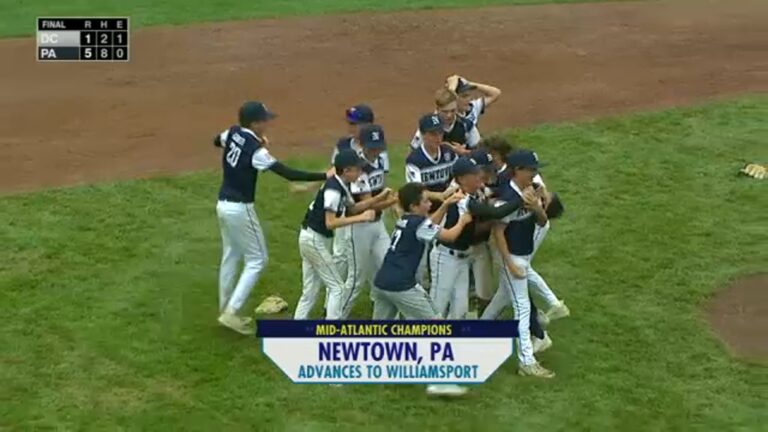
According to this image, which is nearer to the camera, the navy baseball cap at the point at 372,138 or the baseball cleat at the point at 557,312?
the navy baseball cap at the point at 372,138

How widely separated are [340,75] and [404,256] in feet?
31.0

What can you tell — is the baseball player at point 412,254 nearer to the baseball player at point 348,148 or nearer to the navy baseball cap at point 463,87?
the baseball player at point 348,148

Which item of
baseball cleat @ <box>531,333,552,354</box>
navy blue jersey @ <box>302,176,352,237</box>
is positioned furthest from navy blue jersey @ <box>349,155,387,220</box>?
baseball cleat @ <box>531,333,552,354</box>

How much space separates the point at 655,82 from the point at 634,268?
6.95 meters

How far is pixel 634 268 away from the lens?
1177cm

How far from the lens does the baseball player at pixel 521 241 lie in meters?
9.09

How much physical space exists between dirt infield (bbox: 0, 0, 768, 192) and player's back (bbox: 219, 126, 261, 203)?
483 centimetres

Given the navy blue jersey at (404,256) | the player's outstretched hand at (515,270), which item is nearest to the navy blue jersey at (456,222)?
the navy blue jersey at (404,256)

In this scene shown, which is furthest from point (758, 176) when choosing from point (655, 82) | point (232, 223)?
point (232, 223)

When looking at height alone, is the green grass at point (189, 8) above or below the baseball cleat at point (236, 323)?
above

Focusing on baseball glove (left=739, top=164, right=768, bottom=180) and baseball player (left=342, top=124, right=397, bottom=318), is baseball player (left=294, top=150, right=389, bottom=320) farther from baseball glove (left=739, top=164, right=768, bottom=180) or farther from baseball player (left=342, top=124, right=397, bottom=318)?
baseball glove (left=739, top=164, right=768, bottom=180)

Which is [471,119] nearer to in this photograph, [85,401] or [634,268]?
[634,268]

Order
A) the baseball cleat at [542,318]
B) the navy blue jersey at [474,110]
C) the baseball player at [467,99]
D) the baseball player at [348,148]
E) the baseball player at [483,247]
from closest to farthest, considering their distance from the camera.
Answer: the baseball player at [483,247]
the baseball player at [348,148]
the baseball cleat at [542,318]
the baseball player at [467,99]
the navy blue jersey at [474,110]

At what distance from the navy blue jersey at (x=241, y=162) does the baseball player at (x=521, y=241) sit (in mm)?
1983
